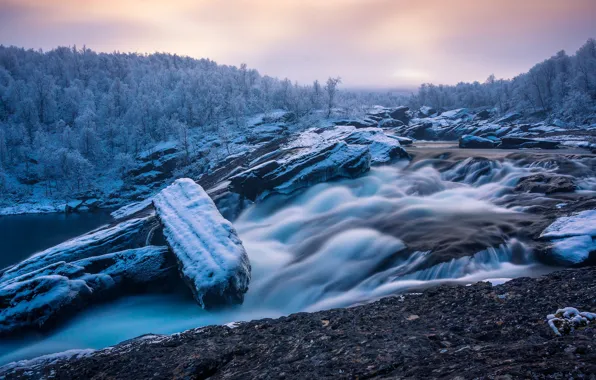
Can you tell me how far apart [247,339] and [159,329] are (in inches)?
212

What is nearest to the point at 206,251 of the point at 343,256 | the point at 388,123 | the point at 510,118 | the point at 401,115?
the point at 343,256

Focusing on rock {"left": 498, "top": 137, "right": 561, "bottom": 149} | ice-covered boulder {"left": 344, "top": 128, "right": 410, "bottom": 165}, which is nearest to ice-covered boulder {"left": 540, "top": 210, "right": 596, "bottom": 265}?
ice-covered boulder {"left": 344, "top": 128, "right": 410, "bottom": 165}

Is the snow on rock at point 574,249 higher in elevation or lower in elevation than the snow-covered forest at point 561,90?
lower

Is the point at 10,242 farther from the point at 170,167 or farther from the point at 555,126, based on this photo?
the point at 555,126

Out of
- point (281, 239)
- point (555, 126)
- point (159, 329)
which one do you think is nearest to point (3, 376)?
point (159, 329)

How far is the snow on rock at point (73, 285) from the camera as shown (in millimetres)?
12742

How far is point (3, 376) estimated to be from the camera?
9.48m

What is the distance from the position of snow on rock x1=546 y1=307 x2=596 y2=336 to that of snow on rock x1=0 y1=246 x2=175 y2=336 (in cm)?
1371

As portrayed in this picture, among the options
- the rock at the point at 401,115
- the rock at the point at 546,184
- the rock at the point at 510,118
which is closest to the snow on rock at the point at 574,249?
the rock at the point at 546,184

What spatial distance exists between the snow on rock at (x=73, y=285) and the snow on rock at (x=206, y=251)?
1.26 meters

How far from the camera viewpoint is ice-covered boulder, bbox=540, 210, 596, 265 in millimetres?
11594

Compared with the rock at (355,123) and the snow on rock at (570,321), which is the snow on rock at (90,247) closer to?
the snow on rock at (570,321)

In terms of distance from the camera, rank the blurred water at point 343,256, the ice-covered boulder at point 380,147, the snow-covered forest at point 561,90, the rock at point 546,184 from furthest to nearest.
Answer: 1. the snow-covered forest at point 561,90
2. the ice-covered boulder at point 380,147
3. the rock at point 546,184
4. the blurred water at point 343,256

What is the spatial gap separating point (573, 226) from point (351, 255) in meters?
8.56
